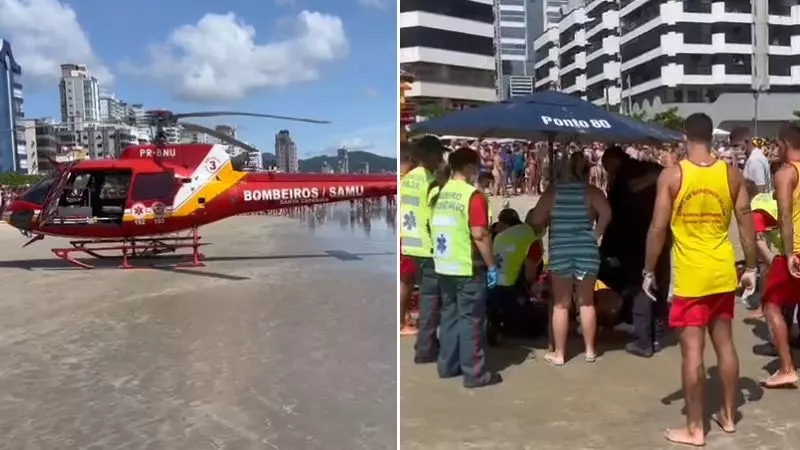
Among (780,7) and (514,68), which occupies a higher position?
(780,7)

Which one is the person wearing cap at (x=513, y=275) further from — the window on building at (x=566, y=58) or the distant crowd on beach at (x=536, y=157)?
the window on building at (x=566, y=58)

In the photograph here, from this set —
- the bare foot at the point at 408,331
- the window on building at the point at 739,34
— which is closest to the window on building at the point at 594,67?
the window on building at the point at 739,34

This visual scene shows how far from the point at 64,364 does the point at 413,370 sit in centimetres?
147

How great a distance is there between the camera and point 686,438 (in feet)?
6.95

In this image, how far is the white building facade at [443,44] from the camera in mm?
1841

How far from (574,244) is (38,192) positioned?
459cm

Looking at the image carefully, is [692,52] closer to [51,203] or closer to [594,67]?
[594,67]

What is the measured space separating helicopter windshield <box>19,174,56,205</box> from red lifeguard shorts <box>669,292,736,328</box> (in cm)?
467

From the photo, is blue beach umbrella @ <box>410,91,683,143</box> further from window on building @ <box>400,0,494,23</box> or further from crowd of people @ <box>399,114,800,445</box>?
window on building @ <box>400,0,494,23</box>

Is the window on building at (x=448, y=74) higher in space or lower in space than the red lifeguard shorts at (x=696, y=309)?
higher

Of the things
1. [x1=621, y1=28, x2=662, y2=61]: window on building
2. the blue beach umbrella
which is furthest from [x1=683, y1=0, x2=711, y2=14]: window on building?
the blue beach umbrella

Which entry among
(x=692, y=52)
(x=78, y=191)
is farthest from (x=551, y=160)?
(x=78, y=191)

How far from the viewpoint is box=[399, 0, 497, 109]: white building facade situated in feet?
6.04

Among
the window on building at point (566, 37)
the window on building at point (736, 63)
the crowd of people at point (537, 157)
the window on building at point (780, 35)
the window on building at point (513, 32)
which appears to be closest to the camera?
the window on building at point (513, 32)
